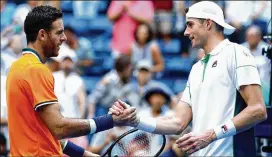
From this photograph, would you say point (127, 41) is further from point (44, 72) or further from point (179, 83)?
point (44, 72)

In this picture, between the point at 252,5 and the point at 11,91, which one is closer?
the point at 11,91

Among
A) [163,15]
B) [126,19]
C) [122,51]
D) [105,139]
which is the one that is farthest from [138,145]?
[163,15]

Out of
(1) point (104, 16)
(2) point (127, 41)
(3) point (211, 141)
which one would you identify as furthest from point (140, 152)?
(1) point (104, 16)

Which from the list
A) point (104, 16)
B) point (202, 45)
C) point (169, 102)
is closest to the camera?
point (202, 45)

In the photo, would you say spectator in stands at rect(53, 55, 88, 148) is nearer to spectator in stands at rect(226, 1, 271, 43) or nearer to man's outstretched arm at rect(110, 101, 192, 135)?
spectator in stands at rect(226, 1, 271, 43)

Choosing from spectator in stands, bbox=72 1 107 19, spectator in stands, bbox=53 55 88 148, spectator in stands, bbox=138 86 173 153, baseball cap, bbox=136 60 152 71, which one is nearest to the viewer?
spectator in stands, bbox=138 86 173 153

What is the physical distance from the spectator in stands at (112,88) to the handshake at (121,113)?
499 cm

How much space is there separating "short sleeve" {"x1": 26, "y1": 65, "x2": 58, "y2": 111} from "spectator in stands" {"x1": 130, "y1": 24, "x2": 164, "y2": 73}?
6.71 m

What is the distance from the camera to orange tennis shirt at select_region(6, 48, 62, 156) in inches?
225

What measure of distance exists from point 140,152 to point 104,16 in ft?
27.0

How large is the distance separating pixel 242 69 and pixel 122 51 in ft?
22.1

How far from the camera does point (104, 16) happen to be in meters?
14.6

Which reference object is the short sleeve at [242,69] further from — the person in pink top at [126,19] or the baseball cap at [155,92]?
the person in pink top at [126,19]

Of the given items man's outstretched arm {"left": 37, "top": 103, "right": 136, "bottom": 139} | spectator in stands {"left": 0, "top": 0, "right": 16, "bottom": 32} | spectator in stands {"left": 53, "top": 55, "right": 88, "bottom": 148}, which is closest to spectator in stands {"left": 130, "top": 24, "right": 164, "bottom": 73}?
spectator in stands {"left": 53, "top": 55, "right": 88, "bottom": 148}
